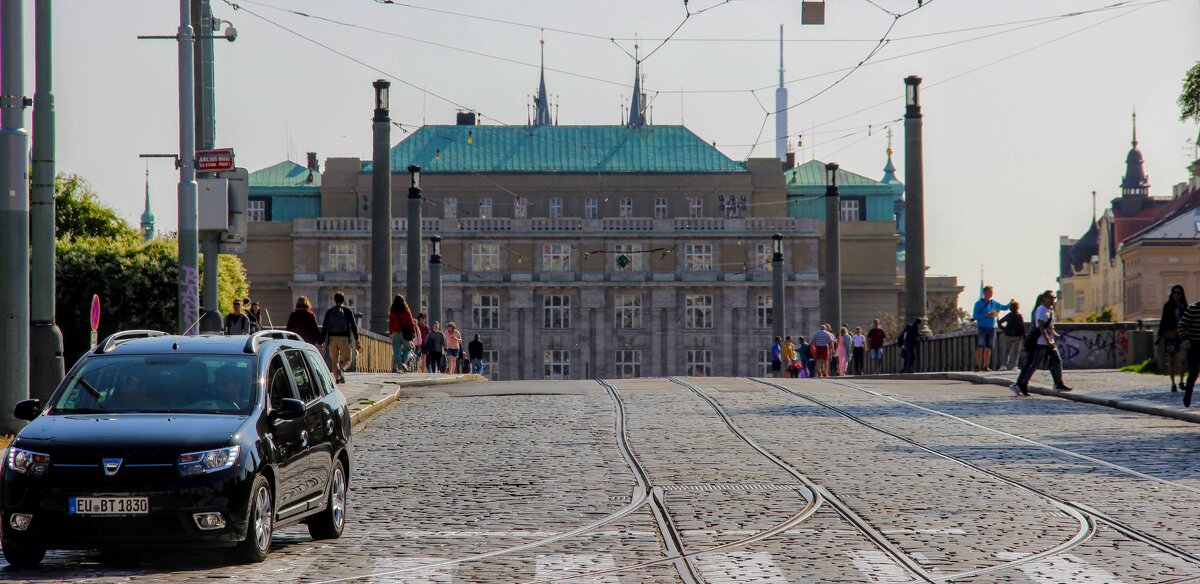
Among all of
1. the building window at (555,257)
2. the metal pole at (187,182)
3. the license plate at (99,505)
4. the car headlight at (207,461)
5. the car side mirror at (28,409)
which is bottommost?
the license plate at (99,505)

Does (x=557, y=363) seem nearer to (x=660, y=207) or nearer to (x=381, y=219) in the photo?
(x=660, y=207)

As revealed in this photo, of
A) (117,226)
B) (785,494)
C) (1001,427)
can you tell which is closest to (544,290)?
(117,226)

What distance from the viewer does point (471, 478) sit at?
1555 centimetres

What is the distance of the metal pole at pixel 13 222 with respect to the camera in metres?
16.3

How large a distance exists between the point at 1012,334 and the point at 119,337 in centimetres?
2643

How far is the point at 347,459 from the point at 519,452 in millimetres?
5666

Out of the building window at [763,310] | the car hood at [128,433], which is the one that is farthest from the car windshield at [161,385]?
the building window at [763,310]

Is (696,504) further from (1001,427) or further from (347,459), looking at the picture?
(1001,427)

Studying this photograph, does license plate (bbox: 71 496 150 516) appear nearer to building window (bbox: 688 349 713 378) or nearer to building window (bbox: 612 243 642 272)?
building window (bbox: 612 243 642 272)

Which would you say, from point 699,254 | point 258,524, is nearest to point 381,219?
point 258,524

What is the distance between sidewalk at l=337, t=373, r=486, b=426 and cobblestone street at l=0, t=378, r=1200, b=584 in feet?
1.21

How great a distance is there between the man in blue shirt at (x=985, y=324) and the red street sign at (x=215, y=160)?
20237 mm

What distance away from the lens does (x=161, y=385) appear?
10.9 m

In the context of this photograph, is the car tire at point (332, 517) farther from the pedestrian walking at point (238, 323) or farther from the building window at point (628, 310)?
the building window at point (628, 310)
